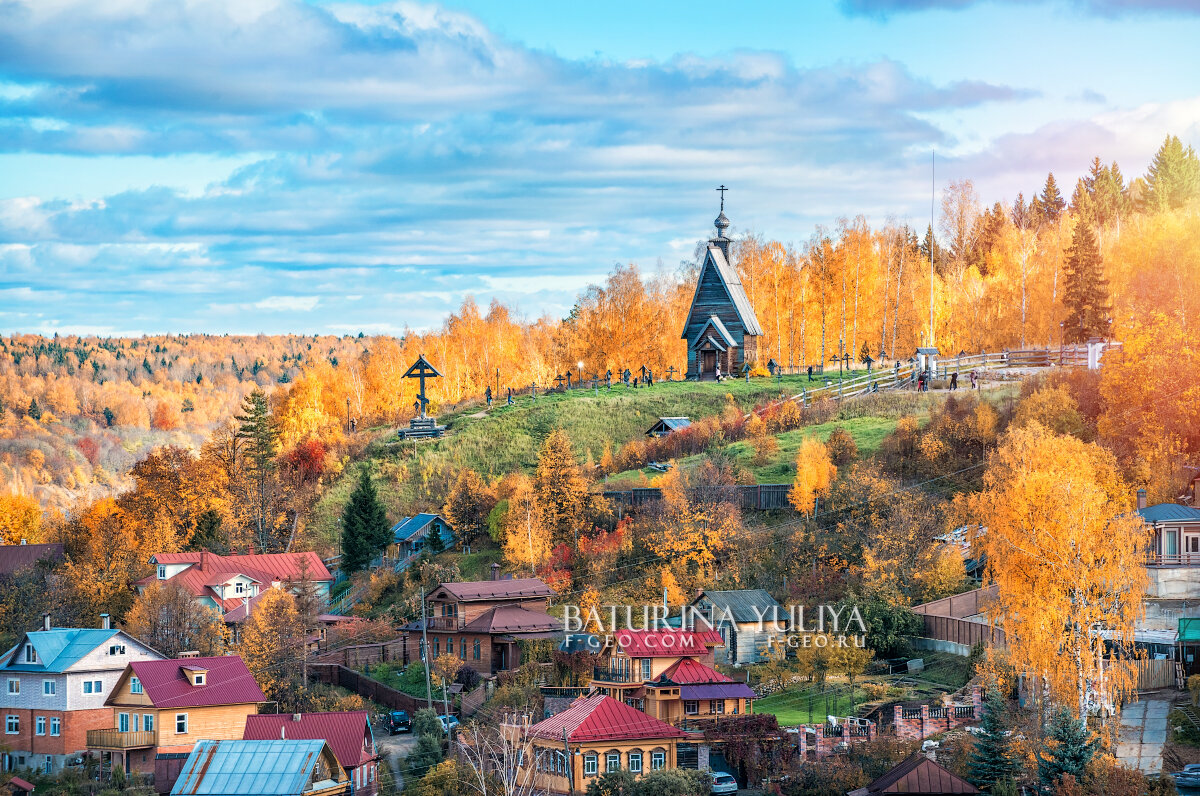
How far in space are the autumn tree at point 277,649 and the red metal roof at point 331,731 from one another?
5.91 m

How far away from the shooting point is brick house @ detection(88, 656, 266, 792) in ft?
174

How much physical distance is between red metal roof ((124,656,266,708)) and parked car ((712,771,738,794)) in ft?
64.6

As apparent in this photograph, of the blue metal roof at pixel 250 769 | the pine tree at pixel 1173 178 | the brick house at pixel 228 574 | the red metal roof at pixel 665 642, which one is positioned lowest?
the blue metal roof at pixel 250 769

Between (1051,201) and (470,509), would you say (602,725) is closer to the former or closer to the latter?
(470,509)

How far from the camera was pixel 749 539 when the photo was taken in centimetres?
5959

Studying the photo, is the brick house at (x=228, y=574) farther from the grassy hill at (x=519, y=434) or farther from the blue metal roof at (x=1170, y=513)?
the blue metal roof at (x=1170, y=513)

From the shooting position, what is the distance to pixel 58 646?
59062mm

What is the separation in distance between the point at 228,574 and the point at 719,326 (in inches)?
1391

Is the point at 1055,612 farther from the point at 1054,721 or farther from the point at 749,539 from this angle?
the point at 749,539

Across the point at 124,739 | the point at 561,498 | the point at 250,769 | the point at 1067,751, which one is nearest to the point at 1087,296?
the point at 561,498

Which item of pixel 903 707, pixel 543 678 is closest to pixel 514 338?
pixel 543 678

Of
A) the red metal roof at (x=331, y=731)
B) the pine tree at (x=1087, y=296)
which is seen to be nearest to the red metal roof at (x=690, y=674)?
the red metal roof at (x=331, y=731)

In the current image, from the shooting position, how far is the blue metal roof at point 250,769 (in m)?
44.8

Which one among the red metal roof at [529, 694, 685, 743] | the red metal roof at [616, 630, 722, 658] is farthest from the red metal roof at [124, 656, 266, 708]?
the red metal roof at [616, 630, 722, 658]
